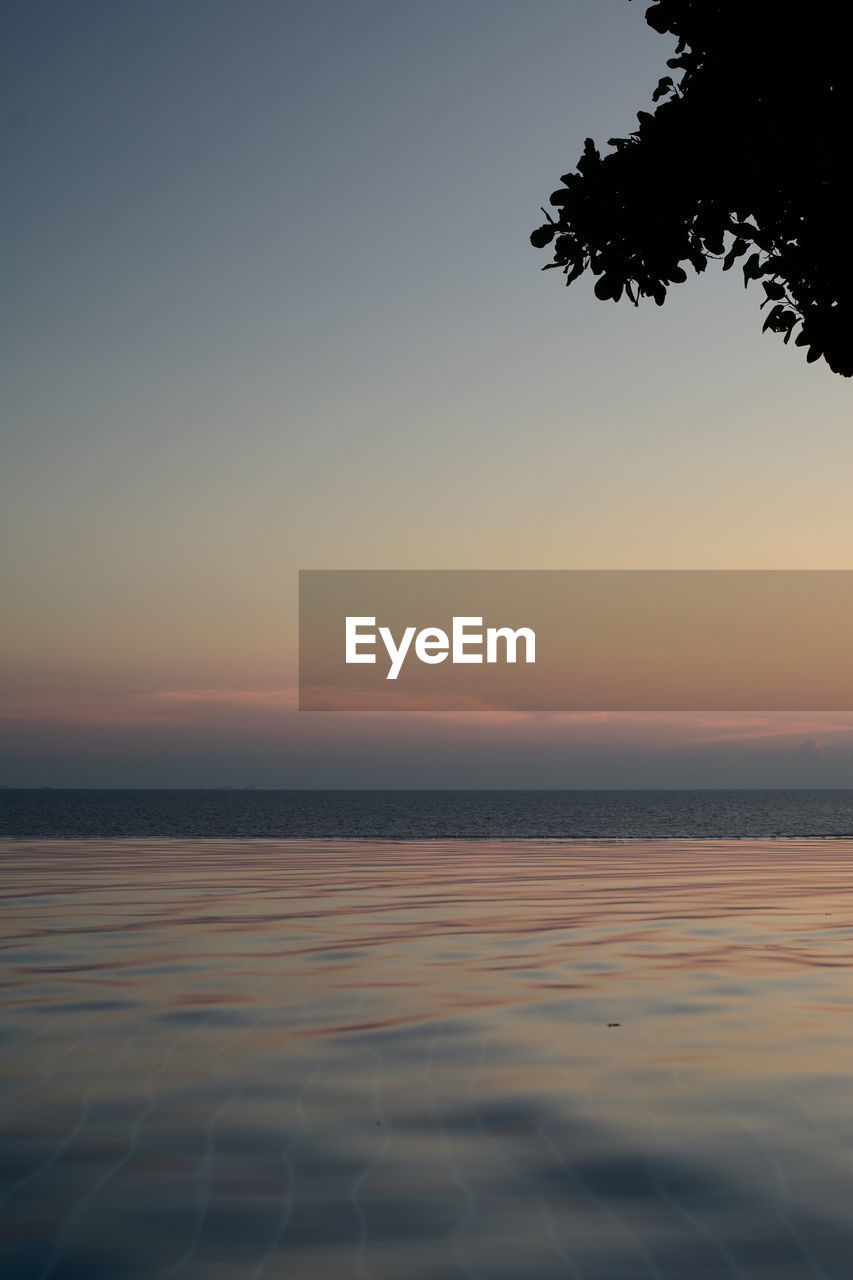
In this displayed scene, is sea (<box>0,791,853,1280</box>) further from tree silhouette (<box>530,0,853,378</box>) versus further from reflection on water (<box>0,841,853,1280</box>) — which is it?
tree silhouette (<box>530,0,853,378</box>)

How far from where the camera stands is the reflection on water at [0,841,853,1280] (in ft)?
16.1

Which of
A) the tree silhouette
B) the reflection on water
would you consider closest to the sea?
the reflection on water

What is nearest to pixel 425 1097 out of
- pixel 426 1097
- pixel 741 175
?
pixel 426 1097

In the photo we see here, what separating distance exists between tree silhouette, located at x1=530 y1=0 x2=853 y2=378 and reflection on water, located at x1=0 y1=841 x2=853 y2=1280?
449 centimetres

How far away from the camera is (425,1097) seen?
7035 mm

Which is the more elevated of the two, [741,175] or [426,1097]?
[741,175]

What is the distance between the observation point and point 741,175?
23.4 ft

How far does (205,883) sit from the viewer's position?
20812mm

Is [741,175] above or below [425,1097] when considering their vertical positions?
above

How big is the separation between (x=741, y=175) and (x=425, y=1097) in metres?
5.82

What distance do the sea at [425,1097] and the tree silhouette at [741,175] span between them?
14.8 feet

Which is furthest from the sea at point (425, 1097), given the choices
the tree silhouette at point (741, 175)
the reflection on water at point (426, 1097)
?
the tree silhouette at point (741, 175)

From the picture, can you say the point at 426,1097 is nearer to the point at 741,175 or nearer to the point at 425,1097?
the point at 425,1097

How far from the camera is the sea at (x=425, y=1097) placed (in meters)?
4.88
